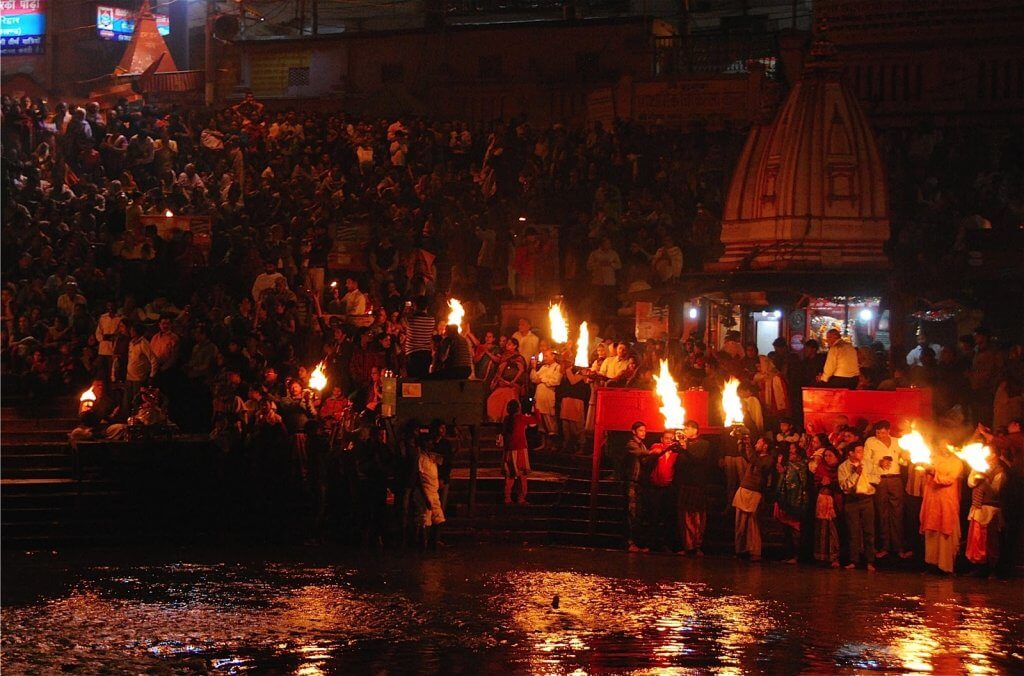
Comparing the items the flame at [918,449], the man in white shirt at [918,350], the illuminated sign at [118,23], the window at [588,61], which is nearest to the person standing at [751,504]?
the flame at [918,449]

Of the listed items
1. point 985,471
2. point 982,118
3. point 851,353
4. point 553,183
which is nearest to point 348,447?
point 851,353

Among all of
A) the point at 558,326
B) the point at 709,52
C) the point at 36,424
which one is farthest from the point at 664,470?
the point at 709,52

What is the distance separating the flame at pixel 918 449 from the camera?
17.1 meters

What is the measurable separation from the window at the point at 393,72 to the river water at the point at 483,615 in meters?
23.5

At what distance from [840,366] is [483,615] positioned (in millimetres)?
7199

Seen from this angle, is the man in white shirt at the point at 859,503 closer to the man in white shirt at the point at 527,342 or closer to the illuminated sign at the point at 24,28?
the man in white shirt at the point at 527,342

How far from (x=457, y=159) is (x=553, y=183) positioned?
8.60 ft

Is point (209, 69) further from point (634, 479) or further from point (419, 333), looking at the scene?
point (634, 479)

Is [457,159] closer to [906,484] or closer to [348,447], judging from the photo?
[348,447]

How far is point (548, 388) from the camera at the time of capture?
21016mm

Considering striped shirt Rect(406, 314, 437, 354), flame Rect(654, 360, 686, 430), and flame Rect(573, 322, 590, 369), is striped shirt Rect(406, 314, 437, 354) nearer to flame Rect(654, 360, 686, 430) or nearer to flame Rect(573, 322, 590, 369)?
flame Rect(573, 322, 590, 369)

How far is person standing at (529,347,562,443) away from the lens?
21.0 metres

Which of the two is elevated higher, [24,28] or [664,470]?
[24,28]

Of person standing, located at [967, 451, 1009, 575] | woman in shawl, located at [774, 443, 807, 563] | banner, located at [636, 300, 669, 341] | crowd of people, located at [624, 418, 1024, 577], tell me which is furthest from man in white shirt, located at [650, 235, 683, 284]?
person standing, located at [967, 451, 1009, 575]
